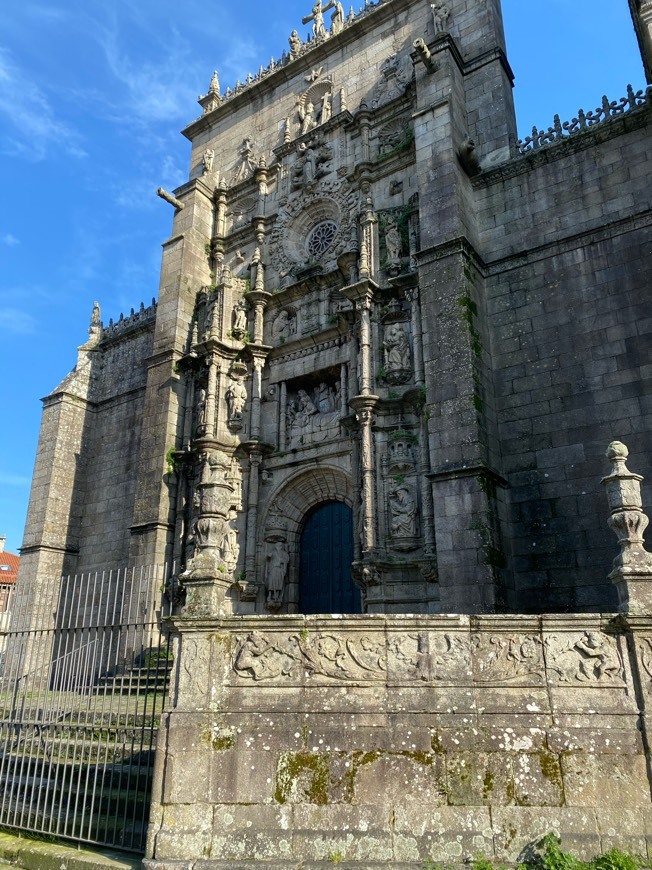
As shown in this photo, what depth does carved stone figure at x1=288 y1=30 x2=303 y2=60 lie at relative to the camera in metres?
17.1

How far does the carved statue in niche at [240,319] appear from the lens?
48.1 feet

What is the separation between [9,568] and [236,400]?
37517 mm

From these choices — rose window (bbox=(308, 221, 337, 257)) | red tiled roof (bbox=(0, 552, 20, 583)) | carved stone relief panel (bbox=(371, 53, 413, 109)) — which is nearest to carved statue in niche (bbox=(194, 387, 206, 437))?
rose window (bbox=(308, 221, 337, 257))

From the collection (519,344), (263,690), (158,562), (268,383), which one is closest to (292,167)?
(268,383)

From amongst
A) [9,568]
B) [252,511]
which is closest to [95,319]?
[252,511]

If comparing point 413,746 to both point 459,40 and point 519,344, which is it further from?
point 459,40

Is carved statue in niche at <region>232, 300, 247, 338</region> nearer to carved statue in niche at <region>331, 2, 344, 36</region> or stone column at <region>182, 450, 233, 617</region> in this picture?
carved statue in niche at <region>331, 2, 344, 36</region>

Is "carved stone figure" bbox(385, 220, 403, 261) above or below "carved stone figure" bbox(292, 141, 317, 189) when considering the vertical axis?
below

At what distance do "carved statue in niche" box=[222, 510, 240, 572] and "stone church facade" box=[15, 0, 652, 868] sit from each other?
77 millimetres

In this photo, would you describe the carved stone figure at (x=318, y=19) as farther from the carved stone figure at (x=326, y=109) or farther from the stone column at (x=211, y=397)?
the stone column at (x=211, y=397)

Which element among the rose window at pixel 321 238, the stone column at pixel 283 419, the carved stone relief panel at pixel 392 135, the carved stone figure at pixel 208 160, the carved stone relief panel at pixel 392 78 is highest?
the carved stone figure at pixel 208 160

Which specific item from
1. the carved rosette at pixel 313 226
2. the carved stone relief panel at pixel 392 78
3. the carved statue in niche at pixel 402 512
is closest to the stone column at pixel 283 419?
the carved rosette at pixel 313 226

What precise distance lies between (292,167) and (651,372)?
9.88m

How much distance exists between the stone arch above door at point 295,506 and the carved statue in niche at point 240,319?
366 centimetres
